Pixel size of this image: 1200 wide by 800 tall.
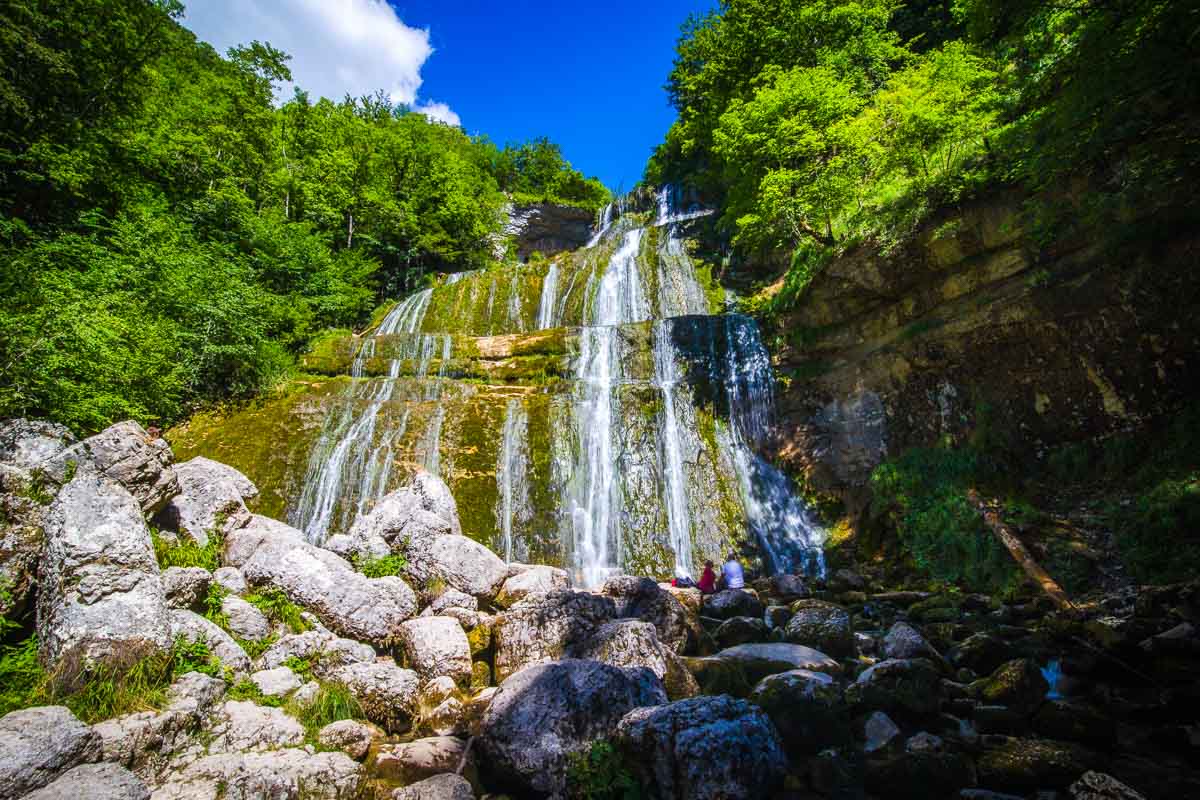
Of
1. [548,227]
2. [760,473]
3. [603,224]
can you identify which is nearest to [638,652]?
[760,473]

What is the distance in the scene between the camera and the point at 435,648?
16.6 feet

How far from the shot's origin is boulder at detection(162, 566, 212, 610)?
455cm

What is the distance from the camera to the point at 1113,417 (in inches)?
317

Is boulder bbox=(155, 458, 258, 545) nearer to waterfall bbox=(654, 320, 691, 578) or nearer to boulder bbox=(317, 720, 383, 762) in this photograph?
boulder bbox=(317, 720, 383, 762)

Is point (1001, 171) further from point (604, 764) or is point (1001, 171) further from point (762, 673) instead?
point (604, 764)

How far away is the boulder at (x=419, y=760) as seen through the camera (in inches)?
139

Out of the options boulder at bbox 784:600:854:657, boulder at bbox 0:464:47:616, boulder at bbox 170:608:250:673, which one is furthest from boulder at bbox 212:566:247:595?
boulder at bbox 784:600:854:657

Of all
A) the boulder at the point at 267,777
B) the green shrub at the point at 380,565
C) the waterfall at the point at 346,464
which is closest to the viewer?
the boulder at the point at 267,777

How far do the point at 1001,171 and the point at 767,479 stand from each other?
24.2 feet

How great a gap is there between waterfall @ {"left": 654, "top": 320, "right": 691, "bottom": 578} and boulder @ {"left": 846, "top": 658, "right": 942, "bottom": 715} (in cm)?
583

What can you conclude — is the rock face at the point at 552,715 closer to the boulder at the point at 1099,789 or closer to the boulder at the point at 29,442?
the boulder at the point at 1099,789

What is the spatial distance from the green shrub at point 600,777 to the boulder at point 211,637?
3073 mm

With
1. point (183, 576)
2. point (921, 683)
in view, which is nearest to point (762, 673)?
point (921, 683)

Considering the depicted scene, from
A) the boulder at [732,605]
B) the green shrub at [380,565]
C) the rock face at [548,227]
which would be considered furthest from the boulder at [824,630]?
the rock face at [548,227]
